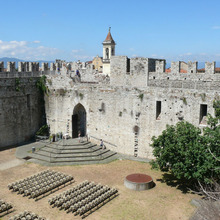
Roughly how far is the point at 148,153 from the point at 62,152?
653 cm

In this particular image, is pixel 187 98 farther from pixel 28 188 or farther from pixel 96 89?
pixel 28 188

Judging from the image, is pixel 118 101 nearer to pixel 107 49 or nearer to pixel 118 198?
pixel 118 198

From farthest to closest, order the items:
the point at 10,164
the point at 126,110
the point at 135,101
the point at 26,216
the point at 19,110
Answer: the point at 19,110
the point at 126,110
the point at 135,101
the point at 10,164
the point at 26,216

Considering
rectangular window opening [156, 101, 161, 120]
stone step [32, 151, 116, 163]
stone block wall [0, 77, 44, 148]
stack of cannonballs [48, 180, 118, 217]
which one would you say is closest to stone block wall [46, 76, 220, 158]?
rectangular window opening [156, 101, 161, 120]

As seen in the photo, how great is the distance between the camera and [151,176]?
1859 centimetres

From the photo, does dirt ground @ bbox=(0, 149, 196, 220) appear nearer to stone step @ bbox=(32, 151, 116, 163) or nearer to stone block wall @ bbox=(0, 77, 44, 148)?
stone step @ bbox=(32, 151, 116, 163)

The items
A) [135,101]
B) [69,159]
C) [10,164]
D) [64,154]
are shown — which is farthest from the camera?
[135,101]

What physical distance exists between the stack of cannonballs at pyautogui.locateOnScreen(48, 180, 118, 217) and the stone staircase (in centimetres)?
451

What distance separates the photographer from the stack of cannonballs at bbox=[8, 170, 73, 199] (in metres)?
15.7

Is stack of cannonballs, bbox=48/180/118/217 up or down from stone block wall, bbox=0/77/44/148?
down

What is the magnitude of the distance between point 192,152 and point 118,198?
4703 millimetres

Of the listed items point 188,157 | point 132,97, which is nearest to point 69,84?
point 132,97

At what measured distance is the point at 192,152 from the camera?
1463cm

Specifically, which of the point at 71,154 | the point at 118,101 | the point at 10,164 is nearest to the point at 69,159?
the point at 71,154
